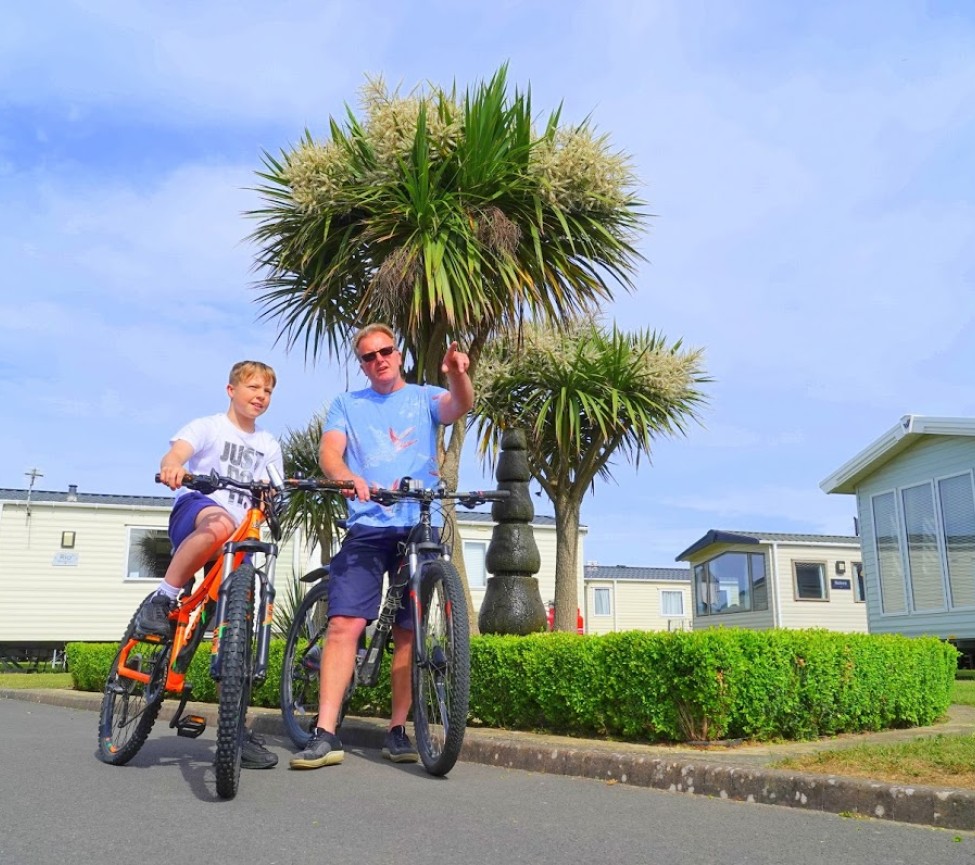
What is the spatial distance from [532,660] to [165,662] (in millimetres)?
1989

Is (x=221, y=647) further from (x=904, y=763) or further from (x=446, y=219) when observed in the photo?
(x=446, y=219)

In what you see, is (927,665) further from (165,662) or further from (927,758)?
(165,662)

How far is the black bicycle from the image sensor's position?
3.69m

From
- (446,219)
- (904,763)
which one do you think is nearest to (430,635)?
(904,763)

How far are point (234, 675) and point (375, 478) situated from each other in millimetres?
1229

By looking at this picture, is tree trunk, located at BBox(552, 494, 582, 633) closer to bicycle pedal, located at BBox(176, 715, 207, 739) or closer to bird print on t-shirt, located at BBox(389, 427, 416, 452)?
bird print on t-shirt, located at BBox(389, 427, 416, 452)

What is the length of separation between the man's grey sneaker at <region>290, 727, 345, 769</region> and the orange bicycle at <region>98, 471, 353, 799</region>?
39cm

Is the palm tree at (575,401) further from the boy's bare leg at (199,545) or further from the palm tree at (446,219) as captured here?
the boy's bare leg at (199,545)

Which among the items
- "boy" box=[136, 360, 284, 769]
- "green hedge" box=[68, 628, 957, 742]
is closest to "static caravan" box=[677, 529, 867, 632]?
"green hedge" box=[68, 628, 957, 742]

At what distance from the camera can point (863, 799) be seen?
316 centimetres

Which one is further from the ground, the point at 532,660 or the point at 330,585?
the point at 330,585

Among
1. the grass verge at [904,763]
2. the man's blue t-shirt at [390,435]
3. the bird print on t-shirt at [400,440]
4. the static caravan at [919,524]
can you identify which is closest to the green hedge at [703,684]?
the grass verge at [904,763]

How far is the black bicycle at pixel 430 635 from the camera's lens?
3686 millimetres

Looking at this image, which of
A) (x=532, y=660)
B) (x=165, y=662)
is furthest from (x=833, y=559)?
(x=165, y=662)
